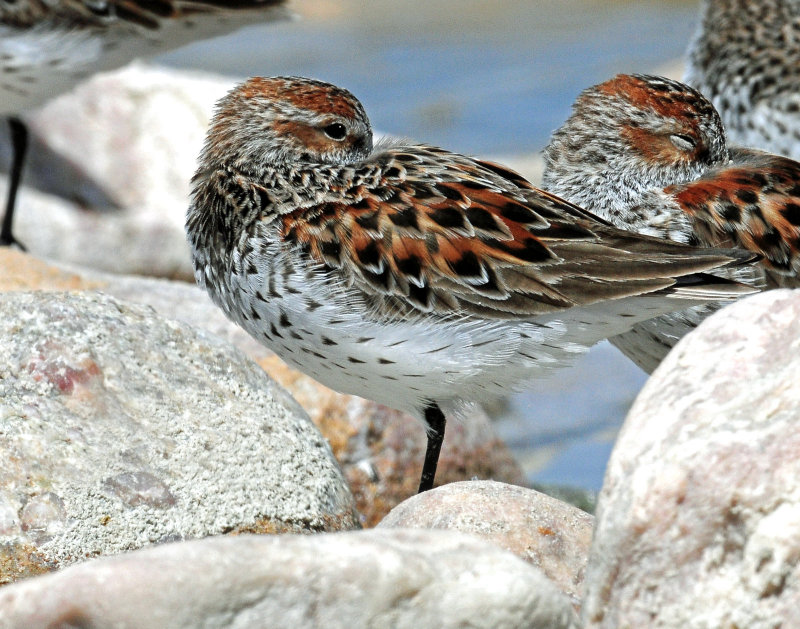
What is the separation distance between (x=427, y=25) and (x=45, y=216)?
32.0 ft

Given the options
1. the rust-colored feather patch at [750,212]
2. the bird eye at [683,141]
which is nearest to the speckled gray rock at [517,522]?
the rust-colored feather patch at [750,212]

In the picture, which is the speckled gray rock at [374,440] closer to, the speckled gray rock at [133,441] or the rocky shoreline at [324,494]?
the rocky shoreline at [324,494]

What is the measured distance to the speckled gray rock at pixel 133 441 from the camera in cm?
433

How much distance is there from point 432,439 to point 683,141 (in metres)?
1.69

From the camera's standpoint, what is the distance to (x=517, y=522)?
4363 millimetres

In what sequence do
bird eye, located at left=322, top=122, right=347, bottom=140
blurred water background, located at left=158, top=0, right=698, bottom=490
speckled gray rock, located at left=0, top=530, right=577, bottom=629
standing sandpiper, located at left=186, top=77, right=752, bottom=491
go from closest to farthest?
speckled gray rock, located at left=0, top=530, right=577, bottom=629 < standing sandpiper, located at left=186, top=77, right=752, bottom=491 < bird eye, located at left=322, top=122, right=347, bottom=140 < blurred water background, located at left=158, top=0, right=698, bottom=490

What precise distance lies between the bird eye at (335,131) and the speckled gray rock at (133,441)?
0.99 m

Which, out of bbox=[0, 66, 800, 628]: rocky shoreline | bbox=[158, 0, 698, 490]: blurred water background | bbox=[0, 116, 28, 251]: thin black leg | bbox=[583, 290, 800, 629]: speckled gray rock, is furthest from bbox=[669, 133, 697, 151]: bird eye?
bbox=[158, 0, 698, 490]: blurred water background

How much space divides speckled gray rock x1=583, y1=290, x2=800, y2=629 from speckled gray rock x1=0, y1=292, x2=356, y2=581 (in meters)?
1.58

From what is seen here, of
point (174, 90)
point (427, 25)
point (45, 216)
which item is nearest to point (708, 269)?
point (45, 216)

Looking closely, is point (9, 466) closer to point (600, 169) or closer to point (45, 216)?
point (600, 169)

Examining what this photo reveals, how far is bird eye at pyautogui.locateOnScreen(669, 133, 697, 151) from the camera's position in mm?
5711

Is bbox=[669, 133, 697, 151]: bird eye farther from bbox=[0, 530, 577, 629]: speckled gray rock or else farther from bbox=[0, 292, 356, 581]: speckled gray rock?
bbox=[0, 530, 577, 629]: speckled gray rock

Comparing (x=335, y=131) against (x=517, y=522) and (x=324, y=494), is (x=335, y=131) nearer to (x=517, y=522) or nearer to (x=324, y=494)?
(x=324, y=494)
